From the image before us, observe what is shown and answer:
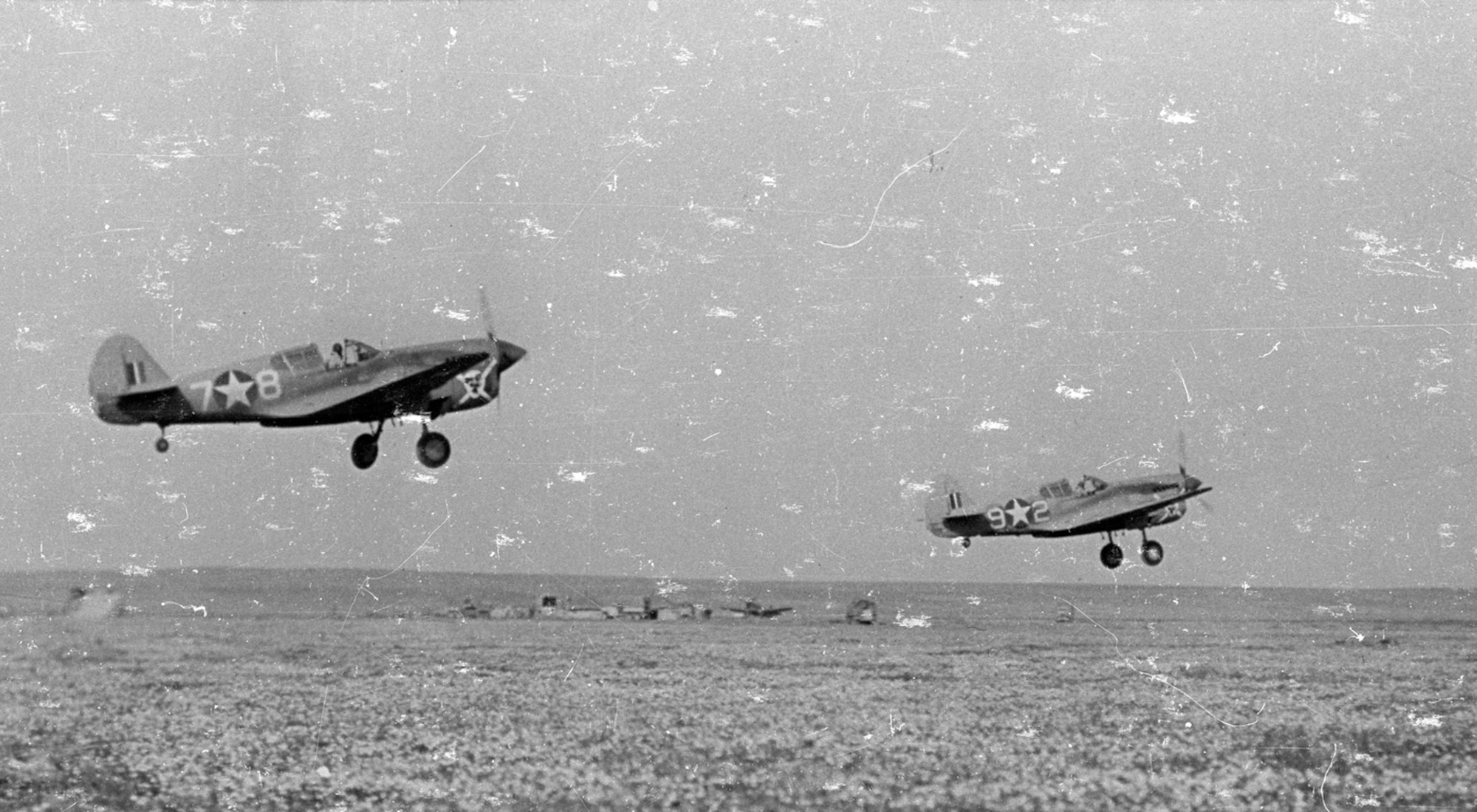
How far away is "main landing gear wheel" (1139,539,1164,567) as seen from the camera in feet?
69.8

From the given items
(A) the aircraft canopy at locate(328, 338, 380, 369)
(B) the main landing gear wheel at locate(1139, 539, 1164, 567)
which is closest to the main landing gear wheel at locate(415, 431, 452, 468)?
(A) the aircraft canopy at locate(328, 338, 380, 369)

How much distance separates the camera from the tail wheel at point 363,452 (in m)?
14.9

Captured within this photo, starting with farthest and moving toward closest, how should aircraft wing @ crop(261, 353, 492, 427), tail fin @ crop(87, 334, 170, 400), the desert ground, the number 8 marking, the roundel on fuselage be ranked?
aircraft wing @ crop(261, 353, 492, 427) < the number 8 marking < the roundel on fuselage < tail fin @ crop(87, 334, 170, 400) < the desert ground

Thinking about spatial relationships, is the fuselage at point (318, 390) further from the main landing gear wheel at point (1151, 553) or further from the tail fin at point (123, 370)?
the main landing gear wheel at point (1151, 553)

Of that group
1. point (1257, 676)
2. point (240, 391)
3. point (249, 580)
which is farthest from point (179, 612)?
point (1257, 676)

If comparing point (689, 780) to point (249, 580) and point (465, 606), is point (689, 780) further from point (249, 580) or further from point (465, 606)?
point (465, 606)

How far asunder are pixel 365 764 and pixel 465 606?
415 inches

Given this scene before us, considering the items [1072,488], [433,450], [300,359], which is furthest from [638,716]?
[1072,488]

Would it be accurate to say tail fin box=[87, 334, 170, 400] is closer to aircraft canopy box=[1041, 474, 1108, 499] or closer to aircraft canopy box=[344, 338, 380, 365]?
aircraft canopy box=[344, 338, 380, 365]

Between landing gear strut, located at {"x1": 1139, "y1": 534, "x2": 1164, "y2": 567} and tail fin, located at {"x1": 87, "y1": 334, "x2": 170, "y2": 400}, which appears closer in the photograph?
tail fin, located at {"x1": 87, "y1": 334, "x2": 170, "y2": 400}

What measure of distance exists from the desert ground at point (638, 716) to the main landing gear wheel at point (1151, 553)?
2.92 m

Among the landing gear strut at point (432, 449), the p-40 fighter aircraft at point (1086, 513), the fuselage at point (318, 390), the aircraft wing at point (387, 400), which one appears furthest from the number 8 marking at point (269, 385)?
the p-40 fighter aircraft at point (1086, 513)

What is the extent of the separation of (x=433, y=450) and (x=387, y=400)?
28.4 inches

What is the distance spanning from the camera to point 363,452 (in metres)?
14.9
